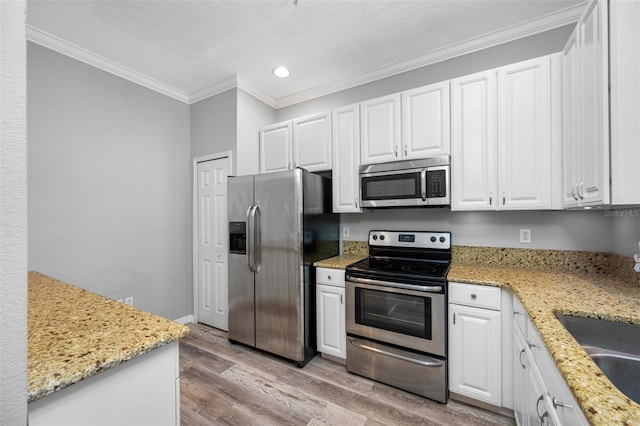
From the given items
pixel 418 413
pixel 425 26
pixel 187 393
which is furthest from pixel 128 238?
pixel 425 26

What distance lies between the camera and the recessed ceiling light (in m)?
2.86

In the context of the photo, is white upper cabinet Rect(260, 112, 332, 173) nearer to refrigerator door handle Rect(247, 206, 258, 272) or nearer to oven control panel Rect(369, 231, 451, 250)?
refrigerator door handle Rect(247, 206, 258, 272)

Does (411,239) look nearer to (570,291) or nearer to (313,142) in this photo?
(570,291)

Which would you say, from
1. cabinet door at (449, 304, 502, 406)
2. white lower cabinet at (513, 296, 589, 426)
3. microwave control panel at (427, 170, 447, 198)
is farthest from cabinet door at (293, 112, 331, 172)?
white lower cabinet at (513, 296, 589, 426)

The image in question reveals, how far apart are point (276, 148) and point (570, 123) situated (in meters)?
2.48

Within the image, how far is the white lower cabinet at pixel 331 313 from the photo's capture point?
2.36 metres

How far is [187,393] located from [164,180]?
7.30 ft

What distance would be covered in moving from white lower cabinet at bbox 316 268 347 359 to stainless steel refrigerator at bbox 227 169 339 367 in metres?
0.08

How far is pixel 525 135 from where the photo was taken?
1962mm

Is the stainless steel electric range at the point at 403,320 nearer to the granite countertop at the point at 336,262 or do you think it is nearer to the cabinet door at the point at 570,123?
the granite countertop at the point at 336,262

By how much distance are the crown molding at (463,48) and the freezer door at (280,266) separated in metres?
1.39

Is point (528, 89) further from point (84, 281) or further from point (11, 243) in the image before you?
point (84, 281)

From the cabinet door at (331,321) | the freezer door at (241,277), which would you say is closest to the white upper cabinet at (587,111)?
the cabinet door at (331,321)

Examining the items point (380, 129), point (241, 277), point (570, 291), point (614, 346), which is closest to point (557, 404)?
point (614, 346)
